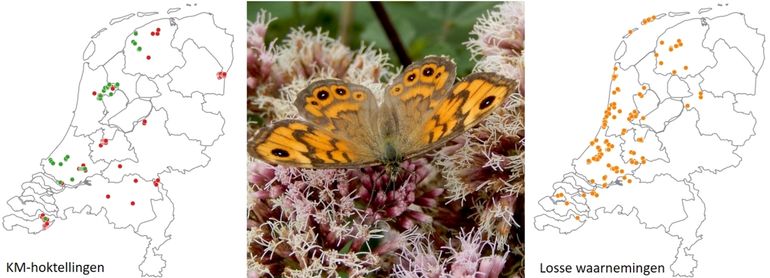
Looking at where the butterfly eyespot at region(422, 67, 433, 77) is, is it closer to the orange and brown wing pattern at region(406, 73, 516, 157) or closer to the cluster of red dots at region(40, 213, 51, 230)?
the orange and brown wing pattern at region(406, 73, 516, 157)

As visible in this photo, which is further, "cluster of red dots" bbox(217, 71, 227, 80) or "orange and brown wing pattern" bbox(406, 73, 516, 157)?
"cluster of red dots" bbox(217, 71, 227, 80)

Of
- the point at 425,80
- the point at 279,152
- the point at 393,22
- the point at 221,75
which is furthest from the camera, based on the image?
the point at 393,22

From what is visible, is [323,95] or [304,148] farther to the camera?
[323,95]

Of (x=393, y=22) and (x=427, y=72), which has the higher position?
(x=393, y=22)

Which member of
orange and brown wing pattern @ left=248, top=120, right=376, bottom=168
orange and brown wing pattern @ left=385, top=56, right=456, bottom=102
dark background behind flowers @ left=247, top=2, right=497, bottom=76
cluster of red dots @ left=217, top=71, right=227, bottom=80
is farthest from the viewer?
dark background behind flowers @ left=247, top=2, right=497, bottom=76
